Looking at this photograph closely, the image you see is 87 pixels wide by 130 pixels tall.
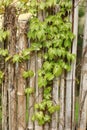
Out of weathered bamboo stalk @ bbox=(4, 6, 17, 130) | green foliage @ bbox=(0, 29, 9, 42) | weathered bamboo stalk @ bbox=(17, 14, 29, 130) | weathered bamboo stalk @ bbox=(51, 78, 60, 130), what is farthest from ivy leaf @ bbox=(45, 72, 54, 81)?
green foliage @ bbox=(0, 29, 9, 42)

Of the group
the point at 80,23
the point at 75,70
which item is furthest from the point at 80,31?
the point at 75,70

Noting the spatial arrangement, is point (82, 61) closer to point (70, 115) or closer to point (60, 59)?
point (60, 59)

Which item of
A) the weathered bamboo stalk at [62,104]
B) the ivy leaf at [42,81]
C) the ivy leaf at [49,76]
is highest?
the ivy leaf at [49,76]

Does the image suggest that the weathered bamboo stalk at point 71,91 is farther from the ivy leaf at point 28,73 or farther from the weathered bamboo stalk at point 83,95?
the ivy leaf at point 28,73

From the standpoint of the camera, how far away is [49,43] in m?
3.80

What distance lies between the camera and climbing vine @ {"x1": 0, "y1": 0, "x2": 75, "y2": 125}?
3752 mm

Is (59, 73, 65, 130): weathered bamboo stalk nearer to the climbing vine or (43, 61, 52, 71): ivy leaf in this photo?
the climbing vine

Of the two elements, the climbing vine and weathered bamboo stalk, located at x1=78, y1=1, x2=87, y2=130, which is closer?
the climbing vine

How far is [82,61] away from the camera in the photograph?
13.0 ft

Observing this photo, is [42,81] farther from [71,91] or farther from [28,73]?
[71,91]

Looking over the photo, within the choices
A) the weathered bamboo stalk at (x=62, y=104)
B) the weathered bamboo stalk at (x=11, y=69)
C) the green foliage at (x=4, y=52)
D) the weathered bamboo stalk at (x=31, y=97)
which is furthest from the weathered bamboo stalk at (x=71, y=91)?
the green foliage at (x=4, y=52)

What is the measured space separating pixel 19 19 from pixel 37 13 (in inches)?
8.4

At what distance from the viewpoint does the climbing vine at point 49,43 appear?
148 inches

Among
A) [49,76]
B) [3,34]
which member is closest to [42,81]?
[49,76]
